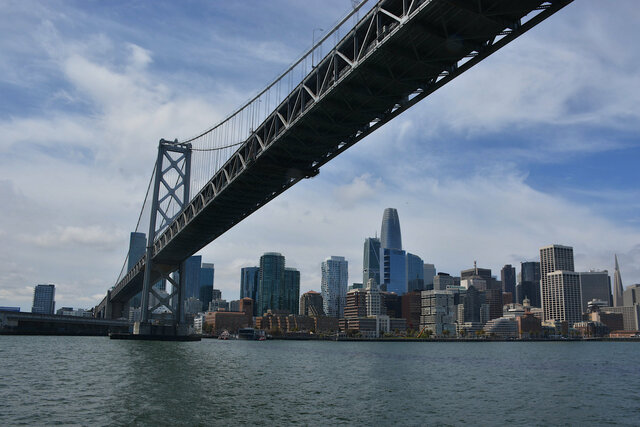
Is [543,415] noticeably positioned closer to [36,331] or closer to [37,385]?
[37,385]

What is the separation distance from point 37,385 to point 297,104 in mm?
19616

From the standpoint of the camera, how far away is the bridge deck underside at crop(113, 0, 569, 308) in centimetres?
2197

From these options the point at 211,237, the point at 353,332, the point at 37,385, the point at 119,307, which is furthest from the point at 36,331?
the point at 353,332

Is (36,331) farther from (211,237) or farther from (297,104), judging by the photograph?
(297,104)

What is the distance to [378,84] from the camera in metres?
27.5

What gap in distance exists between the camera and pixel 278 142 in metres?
35.6

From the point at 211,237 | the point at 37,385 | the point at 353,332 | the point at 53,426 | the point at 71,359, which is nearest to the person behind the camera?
the point at 53,426

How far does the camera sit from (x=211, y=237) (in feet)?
216

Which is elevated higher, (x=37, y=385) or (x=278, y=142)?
(x=278, y=142)

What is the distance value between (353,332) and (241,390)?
176375mm

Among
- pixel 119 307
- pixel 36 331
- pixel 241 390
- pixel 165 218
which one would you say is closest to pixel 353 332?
pixel 119 307

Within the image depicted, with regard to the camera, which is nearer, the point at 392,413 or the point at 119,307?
the point at 392,413

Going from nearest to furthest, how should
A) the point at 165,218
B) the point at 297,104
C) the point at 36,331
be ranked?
the point at 297,104 → the point at 165,218 → the point at 36,331

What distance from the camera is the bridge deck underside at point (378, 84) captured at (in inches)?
865
